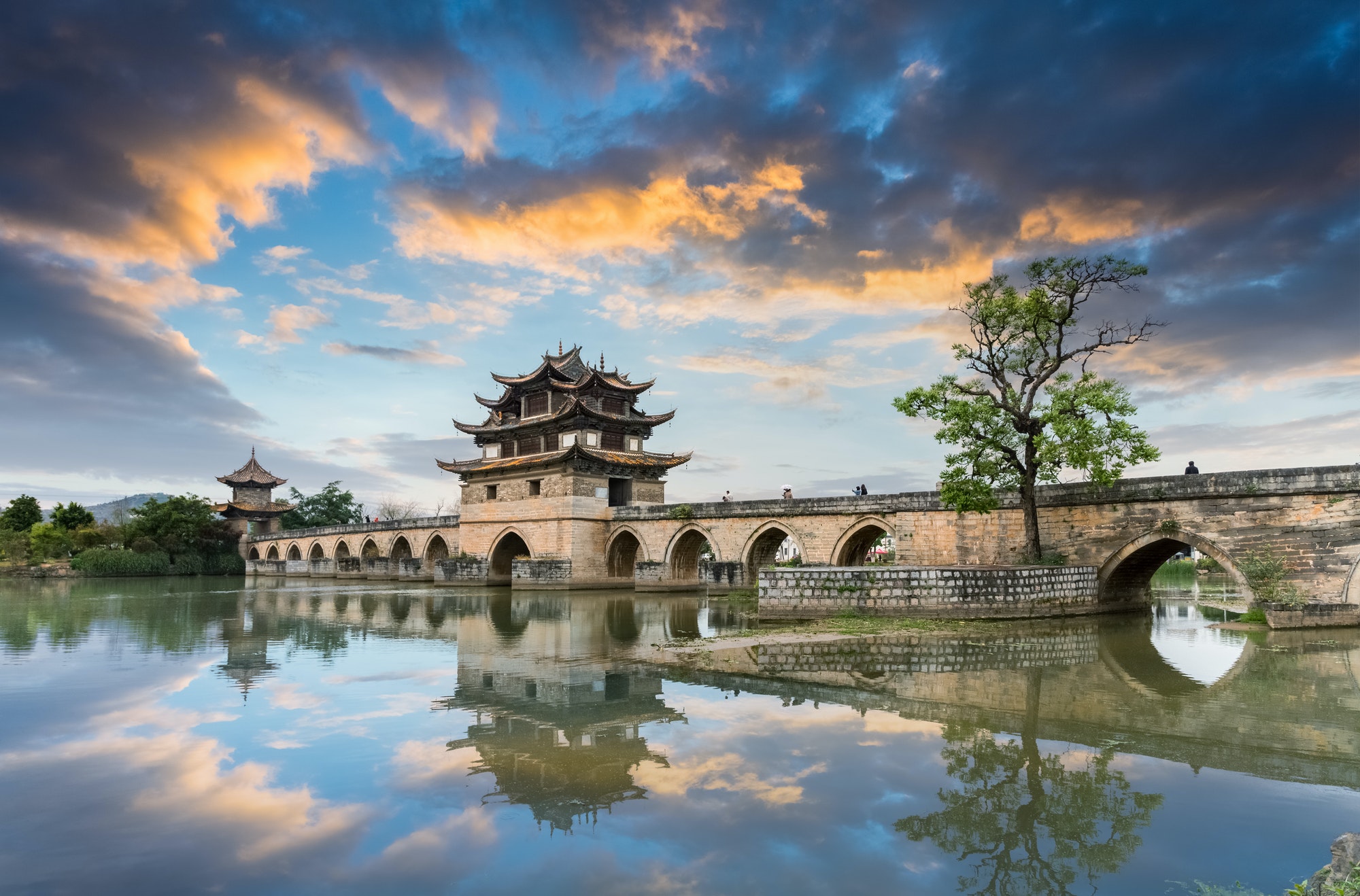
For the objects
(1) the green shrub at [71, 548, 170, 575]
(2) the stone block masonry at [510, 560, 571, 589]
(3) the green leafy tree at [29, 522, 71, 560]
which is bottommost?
(2) the stone block masonry at [510, 560, 571, 589]

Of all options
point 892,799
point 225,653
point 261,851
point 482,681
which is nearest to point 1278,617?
point 892,799

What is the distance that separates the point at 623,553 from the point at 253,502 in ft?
139

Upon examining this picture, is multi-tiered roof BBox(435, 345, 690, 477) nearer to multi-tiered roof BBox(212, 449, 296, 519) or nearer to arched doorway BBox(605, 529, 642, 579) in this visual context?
arched doorway BBox(605, 529, 642, 579)

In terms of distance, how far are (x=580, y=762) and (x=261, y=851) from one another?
221cm

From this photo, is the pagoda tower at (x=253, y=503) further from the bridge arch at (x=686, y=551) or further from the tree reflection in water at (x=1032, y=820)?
the tree reflection in water at (x=1032, y=820)

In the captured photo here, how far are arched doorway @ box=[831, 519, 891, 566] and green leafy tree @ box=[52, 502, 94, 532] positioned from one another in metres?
54.6

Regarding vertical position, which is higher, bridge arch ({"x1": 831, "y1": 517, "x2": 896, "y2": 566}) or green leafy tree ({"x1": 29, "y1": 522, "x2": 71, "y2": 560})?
green leafy tree ({"x1": 29, "y1": 522, "x2": 71, "y2": 560})

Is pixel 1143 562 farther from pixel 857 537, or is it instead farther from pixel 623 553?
pixel 623 553

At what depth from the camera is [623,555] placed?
32.5 m

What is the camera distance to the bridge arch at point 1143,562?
15.9 metres

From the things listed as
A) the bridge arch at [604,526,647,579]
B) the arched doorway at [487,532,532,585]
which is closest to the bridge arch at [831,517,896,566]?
the bridge arch at [604,526,647,579]

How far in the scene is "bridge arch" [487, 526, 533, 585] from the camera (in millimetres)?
33781

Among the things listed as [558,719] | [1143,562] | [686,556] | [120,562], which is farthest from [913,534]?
[120,562]

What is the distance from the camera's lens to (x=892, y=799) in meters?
5.06
